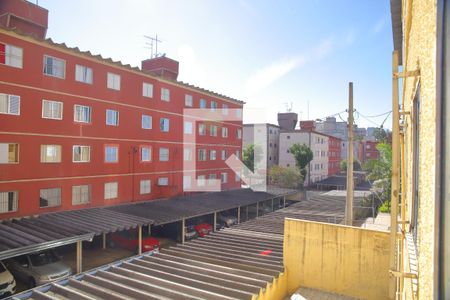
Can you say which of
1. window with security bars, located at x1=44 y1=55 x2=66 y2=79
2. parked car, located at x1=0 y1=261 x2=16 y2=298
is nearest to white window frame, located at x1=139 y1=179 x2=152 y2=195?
window with security bars, located at x1=44 y1=55 x2=66 y2=79

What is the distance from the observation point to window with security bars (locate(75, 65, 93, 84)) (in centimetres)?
2078

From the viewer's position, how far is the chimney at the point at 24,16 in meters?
19.5

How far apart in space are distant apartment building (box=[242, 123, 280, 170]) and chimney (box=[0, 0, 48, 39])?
3871 cm

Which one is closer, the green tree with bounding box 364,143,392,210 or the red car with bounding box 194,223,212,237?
the green tree with bounding box 364,143,392,210

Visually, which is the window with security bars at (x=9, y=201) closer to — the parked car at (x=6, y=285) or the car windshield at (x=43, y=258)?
the car windshield at (x=43, y=258)

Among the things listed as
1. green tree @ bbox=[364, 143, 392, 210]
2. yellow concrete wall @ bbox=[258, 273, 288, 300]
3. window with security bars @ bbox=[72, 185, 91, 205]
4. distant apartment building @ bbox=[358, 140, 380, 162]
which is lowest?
yellow concrete wall @ bbox=[258, 273, 288, 300]

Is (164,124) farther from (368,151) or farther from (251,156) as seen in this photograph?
(368,151)

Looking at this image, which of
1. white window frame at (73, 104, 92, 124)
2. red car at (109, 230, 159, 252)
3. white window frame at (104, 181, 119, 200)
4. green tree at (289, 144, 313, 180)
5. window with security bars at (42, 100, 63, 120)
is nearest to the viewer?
window with security bars at (42, 100, 63, 120)

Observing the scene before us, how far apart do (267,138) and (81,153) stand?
122ft

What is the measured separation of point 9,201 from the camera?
17.4 m

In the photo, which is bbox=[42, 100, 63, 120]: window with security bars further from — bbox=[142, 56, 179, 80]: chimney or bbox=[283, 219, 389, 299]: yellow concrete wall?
bbox=[283, 219, 389, 299]: yellow concrete wall

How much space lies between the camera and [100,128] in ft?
73.3

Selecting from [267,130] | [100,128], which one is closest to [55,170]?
[100,128]

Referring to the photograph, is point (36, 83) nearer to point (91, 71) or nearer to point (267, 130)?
point (91, 71)
